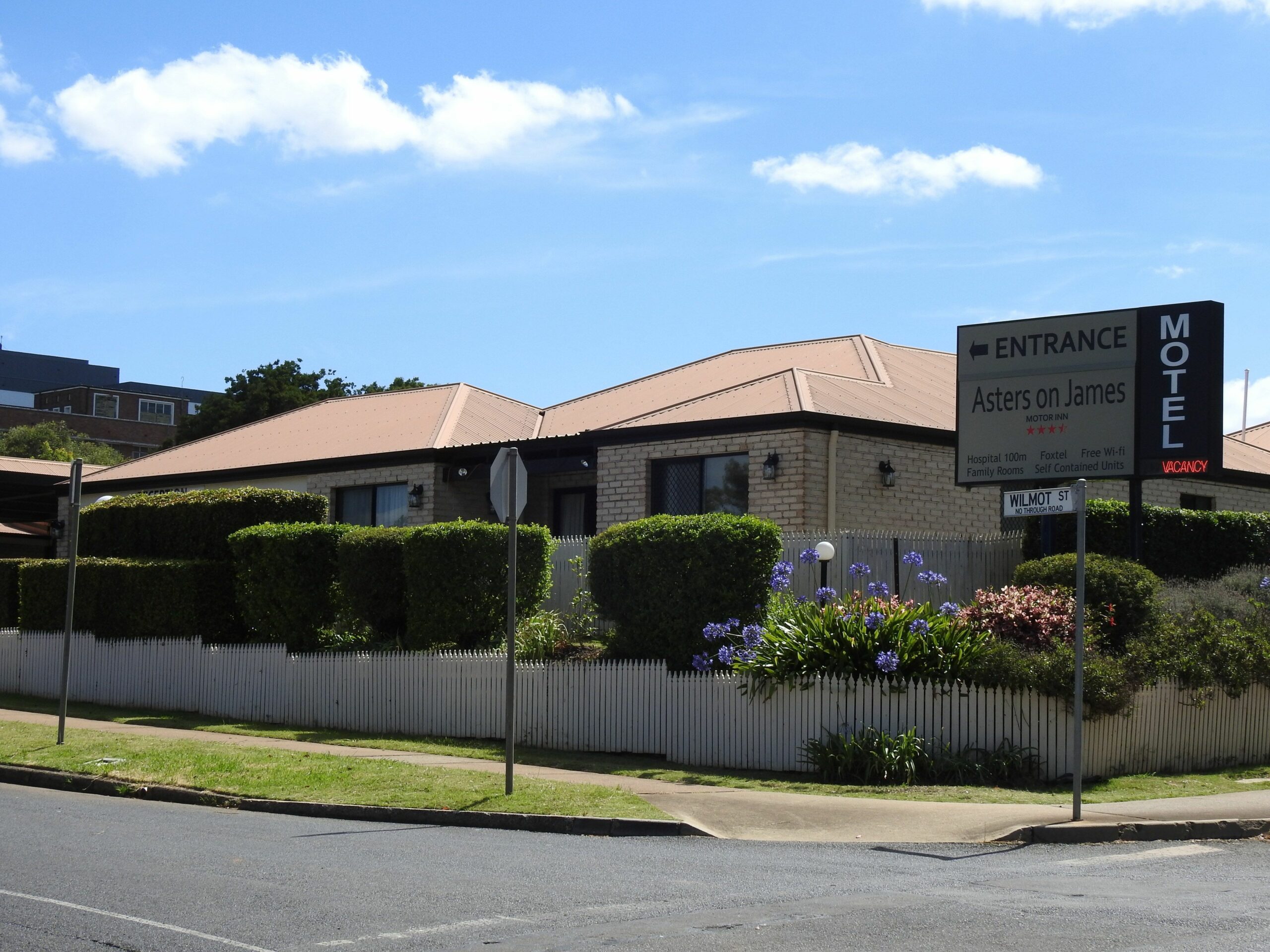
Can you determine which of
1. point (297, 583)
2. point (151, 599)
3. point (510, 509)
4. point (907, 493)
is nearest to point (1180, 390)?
point (907, 493)

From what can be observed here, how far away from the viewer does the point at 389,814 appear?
491 inches

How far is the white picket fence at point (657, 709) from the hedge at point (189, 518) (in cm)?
217

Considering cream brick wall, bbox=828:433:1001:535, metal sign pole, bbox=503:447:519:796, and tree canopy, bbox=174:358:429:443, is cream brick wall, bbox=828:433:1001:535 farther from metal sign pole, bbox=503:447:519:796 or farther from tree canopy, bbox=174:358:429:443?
tree canopy, bbox=174:358:429:443

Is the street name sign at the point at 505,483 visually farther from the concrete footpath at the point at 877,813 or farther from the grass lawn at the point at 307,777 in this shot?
the concrete footpath at the point at 877,813

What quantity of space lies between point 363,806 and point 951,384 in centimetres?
1762

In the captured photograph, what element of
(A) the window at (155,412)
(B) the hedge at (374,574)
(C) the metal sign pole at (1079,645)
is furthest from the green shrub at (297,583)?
(A) the window at (155,412)

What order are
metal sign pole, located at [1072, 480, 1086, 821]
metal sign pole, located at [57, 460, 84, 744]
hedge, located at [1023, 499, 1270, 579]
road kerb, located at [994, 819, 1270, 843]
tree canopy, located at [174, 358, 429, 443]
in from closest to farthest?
road kerb, located at [994, 819, 1270, 843]
metal sign pole, located at [1072, 480, 1086, 821]
metal sign pole, located at [57, 460, 84, 744]
hedge, located at [1023, 499, 1270, 579]
tree canopy, located at [174, 358, 429, 443]

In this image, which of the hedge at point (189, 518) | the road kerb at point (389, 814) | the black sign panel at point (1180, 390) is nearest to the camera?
the road kerb at point (389, 814)

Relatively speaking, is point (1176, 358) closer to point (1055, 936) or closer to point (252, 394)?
point (1055, 936)

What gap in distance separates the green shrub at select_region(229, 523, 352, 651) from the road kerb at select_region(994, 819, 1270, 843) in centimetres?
1245

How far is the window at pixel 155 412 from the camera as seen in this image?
102562 mm

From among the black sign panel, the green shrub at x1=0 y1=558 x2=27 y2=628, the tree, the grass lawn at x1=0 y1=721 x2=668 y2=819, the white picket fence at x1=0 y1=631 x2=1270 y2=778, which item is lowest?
the grass lawn at x1=0 y1=721 x2=668 y2=819

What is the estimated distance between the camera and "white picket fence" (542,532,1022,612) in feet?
63.8

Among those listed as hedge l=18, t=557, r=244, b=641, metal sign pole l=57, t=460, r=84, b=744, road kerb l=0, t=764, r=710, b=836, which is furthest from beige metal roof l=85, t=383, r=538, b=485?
road kerb l=0, t=764, r=710, b=836
